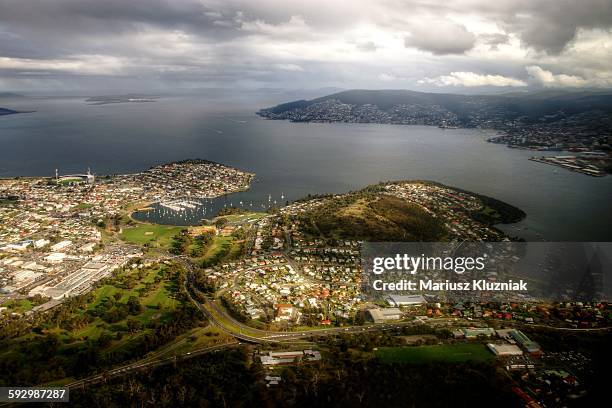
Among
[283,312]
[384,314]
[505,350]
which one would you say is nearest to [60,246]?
[283,312]

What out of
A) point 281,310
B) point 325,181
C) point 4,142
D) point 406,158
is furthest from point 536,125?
point 4,142

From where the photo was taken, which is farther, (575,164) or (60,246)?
(575,164)

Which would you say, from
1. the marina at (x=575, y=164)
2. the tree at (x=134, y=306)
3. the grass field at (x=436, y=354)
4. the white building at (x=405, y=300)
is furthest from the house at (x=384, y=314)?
the marina at (x=575, y=164)

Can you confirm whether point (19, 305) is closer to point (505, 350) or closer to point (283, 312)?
point (283, 312)

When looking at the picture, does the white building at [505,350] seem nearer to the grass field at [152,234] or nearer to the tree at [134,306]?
the tree at [134,306]

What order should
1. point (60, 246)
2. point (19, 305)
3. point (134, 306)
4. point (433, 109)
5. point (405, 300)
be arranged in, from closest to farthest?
1. point (134, 306)
2. point (19, 305)
3. point (405, 300)
4. point (60, 246)
5. point (433, 109)

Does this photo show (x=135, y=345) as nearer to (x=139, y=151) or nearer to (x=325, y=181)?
(x=325, y=181)

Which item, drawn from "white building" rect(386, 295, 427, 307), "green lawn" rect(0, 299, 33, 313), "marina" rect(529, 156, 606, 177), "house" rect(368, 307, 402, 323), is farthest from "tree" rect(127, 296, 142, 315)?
"marina" rect(529, 156, 606, 177)
